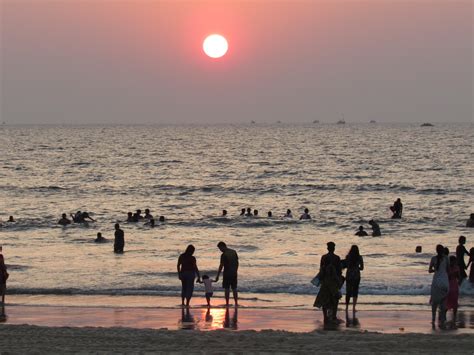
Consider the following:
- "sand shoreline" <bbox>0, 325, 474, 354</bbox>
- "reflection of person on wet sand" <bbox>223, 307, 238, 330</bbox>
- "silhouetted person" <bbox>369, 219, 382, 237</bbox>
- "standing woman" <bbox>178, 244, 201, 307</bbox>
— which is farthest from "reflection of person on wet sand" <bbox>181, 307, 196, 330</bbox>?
"silhouetted person" <bbox>369, 219, 382, 237</bbox>

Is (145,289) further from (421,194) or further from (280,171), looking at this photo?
(280,171)

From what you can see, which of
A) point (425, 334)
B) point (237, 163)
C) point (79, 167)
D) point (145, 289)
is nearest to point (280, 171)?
point (237, 163)

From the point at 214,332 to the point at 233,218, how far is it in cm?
3156

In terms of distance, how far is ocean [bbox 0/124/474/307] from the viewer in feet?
82.8

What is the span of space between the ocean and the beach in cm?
349

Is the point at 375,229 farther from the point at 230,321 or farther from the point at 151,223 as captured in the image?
the point at 230,321

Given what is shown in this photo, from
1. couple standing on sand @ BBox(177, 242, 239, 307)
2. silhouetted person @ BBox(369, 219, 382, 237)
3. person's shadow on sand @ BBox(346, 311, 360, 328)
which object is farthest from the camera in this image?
silhouetted person @ BBox(369, 219, 382, 237)

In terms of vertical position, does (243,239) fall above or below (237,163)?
below

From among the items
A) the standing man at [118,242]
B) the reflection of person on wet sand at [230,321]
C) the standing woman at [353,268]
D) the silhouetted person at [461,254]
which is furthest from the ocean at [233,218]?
the standing woman at [353,268]

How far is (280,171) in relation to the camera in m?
88.3

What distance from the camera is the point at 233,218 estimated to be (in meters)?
47.0

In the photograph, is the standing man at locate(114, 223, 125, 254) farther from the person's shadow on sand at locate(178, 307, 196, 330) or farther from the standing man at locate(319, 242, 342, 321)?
the standing man at locate(319, 242, 342, 321)

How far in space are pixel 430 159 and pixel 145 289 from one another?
3411 inches

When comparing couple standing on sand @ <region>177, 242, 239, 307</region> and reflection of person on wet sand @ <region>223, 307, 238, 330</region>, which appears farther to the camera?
couple standing on sand @ <region>177, 242, 239, 307</region>
